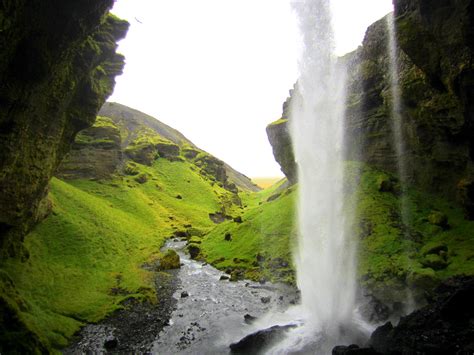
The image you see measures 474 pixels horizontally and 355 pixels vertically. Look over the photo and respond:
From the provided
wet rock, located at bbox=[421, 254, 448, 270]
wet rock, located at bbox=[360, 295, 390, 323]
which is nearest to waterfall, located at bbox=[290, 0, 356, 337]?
wet rock, located at bbox=[360, 295, 390, 323]

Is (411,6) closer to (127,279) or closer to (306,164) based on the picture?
(306,164)

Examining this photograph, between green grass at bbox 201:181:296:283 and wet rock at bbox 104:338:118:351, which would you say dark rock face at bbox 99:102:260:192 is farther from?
wet rock at bbox 104:338:118:351

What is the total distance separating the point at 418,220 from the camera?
119 ft

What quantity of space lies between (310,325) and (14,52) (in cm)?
2951

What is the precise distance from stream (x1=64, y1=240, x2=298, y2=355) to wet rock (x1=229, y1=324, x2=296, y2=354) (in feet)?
2.69

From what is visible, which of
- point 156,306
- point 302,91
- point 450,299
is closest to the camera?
point 450,299

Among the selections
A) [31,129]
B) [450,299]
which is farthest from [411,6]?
[31,129]

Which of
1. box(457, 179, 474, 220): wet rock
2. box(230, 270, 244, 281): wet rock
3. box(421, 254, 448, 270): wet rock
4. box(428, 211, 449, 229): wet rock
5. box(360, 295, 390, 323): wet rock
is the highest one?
box(457, 179, 474, 220): wet rock

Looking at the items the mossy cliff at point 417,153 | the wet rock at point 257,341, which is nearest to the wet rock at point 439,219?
the mossy cliff at point 417,153

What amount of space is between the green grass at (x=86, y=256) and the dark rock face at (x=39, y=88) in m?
3.58

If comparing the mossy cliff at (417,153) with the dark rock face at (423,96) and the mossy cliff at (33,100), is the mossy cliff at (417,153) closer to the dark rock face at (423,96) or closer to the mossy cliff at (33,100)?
the dark rock face at (423,96)

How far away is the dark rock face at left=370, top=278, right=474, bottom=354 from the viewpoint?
1517 cm

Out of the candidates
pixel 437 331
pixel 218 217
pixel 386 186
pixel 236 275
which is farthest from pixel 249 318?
pixel 218 217

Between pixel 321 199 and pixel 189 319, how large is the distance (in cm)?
1797
